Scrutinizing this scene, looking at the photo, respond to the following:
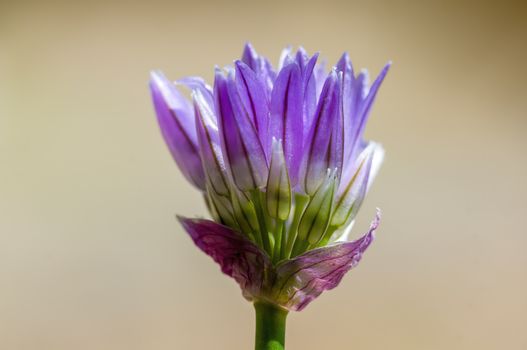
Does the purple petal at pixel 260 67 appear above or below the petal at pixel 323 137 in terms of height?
above

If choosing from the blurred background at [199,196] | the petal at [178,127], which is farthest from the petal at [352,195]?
the blurred background at [199,196]

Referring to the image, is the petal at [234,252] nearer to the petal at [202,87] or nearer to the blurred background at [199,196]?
the petal at [202,87]

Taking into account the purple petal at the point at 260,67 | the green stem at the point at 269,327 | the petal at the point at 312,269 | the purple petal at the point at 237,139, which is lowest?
the green stem at the point at 269,327

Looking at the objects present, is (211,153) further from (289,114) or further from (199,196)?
(199,196)

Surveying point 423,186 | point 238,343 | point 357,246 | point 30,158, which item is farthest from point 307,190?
point 30,158

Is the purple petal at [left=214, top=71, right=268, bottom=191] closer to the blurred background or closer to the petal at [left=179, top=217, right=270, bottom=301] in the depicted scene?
the petal at [left=179, top=217, right=270, bottom=301]

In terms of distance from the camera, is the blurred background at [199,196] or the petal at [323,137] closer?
the petal at [323,137]

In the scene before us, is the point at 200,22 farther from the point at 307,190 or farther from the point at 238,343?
the point at 307,190
